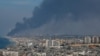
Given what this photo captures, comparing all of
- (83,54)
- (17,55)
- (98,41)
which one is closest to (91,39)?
(98,41)

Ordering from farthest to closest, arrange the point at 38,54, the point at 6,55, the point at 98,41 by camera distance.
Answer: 1. the point at 98,41
2. the point at 38,54
3. the point at 6,55

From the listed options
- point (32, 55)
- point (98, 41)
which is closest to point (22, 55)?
point (32, 55)

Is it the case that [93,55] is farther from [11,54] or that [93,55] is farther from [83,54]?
[11,54]

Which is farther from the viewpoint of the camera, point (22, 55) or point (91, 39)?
point (91, 39)

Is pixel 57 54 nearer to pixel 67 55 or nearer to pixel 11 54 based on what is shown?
pixel 67 55

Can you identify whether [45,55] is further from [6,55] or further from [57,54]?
[6,55]

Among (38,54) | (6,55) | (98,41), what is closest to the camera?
(6,55)

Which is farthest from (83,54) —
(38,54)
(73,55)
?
(38,54)

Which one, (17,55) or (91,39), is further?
(91,39)
